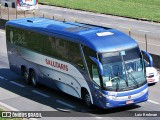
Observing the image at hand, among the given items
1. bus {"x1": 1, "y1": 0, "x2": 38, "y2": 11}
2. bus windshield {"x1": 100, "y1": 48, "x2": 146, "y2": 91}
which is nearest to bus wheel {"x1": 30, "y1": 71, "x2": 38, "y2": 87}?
bus windshield {"x1": 100, "y1": 48, "x2": 146, "y2": 91}

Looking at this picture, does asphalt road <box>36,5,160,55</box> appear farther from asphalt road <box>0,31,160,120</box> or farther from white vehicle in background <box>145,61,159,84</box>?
asphalt road <box>0,31,160,120</box>

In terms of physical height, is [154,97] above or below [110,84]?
below

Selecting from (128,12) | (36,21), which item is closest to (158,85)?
(36,21)

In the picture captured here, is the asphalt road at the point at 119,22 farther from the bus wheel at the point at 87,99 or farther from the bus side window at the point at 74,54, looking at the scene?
the bus wheel at the point at 87,99

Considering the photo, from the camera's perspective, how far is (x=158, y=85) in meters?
23.6

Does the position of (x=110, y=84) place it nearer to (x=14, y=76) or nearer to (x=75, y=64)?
(x=75, y=64)

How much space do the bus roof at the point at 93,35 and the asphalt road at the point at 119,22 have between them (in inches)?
481

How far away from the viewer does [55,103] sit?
20.8 meters

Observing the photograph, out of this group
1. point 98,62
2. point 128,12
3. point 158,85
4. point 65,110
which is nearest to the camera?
point 98,62

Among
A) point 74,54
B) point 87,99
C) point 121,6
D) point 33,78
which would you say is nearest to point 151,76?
point 87,99

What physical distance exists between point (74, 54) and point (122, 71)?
248 cm

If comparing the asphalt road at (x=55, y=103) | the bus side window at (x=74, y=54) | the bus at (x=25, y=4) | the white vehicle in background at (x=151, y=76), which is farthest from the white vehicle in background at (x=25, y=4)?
→ the bus side window at (x=74, y=54)

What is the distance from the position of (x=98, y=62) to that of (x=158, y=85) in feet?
20.6

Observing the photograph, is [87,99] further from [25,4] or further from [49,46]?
[25,4]
